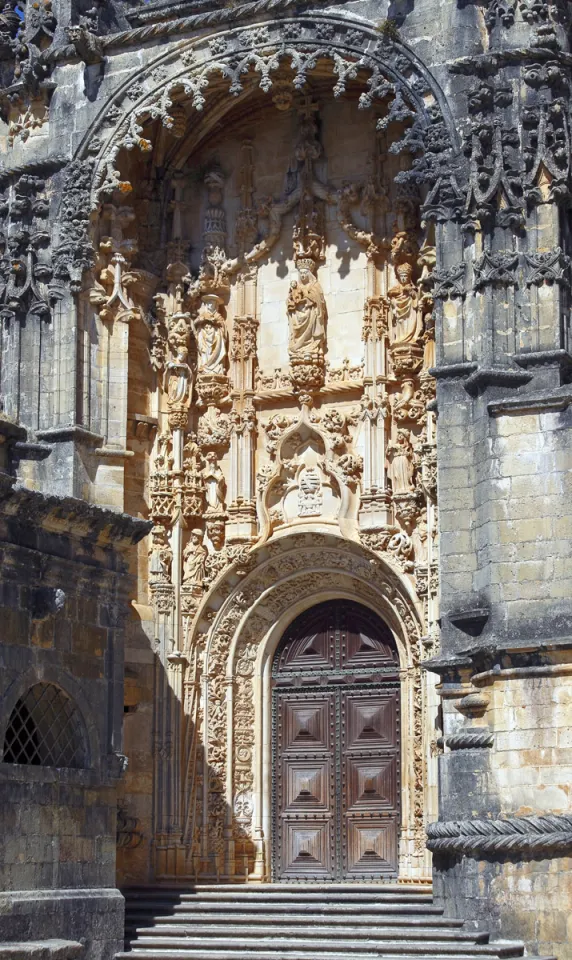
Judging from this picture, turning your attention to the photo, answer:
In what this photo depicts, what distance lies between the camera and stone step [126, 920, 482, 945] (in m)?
16.8

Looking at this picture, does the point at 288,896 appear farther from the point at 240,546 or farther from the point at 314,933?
the point at 240,546

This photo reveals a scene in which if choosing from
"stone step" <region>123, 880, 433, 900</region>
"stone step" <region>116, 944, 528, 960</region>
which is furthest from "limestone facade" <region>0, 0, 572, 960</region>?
"stone step" <region>116, 944, 528, 960</region>

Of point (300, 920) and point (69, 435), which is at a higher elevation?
point (69, 435)

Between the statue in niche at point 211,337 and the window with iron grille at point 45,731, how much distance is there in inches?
205

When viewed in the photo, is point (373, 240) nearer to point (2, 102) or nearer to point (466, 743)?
point (2, 102)

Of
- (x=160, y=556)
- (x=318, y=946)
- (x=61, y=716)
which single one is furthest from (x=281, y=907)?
(x=160, y=556)

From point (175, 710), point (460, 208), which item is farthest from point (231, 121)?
point (175, 710)

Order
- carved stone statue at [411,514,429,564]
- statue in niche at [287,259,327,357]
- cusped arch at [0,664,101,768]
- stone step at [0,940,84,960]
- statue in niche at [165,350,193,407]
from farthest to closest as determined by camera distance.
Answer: statue in niche at [165,350,193,407] → statue in niche at [287,259,327,357] → carved stone statue at [411,514,429,564] → cusped arch at [0,664,101,768] → stone step at [0,940,84,960]

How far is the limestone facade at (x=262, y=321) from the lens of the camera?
18281 millimetres

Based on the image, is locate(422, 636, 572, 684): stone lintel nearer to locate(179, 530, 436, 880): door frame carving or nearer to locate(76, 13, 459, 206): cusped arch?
locate(179, 530, 436, 880): door frame carving

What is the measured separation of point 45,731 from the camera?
56.2 ft

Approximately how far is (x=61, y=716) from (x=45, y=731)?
296 mm

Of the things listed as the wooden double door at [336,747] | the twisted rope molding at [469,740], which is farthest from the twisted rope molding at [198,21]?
the twisted rope molding at [469,740]

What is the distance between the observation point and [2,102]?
21.5m
